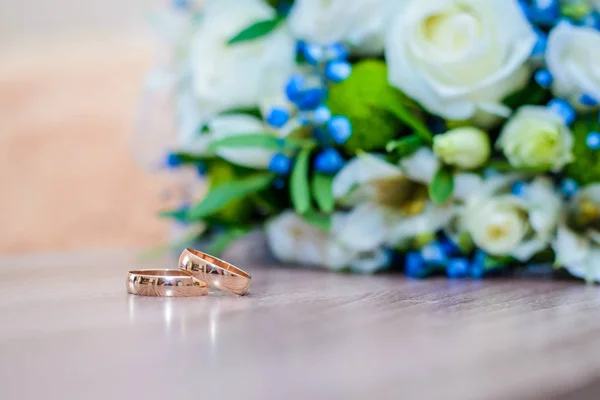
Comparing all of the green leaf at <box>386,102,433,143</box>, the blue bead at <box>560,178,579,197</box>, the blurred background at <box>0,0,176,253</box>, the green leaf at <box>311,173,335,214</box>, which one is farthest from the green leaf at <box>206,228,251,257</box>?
the blurred background at <box>0,0,176,253</box>

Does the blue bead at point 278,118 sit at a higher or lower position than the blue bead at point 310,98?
lower

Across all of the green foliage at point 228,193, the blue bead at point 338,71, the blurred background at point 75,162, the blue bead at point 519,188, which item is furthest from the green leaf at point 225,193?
the blurred background at point 75,162

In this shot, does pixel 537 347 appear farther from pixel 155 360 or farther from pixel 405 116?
pixel 405 116

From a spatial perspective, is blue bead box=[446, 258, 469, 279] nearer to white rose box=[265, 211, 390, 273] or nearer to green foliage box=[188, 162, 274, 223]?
white rose box=[265, 211, 390, 273]

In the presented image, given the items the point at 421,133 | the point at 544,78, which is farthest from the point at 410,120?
the point at 544,78

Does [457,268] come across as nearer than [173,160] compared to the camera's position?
Yes

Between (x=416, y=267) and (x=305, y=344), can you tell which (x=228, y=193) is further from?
(x=305, y=344)

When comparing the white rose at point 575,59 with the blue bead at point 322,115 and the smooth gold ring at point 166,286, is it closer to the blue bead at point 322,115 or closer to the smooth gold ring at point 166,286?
the blue bead at point 322,115
